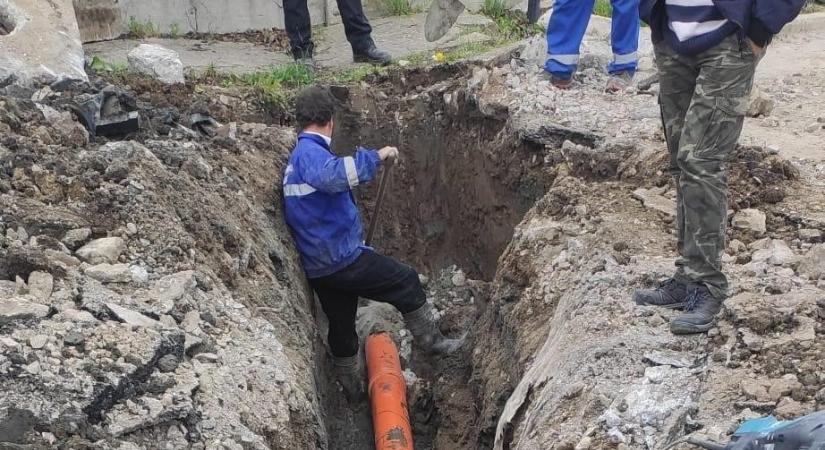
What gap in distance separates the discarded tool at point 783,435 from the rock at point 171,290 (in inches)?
89.1

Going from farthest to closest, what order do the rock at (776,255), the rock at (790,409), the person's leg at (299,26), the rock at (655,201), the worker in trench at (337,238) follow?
the person's leg at (299,26), the worker in trench at (337,238), the rock at (655,201), the rock at (776,255), the rock at (790,409)

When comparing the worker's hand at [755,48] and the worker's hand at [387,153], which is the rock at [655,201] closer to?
the worker's hand at [387,153]

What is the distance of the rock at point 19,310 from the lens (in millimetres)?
3188

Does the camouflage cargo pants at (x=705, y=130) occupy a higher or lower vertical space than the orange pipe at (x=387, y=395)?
higher

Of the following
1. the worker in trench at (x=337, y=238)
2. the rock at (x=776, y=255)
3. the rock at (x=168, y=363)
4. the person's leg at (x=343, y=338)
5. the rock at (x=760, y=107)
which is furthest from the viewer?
the rock at (x=760, y=107)

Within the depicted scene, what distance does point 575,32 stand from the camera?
6.59 m

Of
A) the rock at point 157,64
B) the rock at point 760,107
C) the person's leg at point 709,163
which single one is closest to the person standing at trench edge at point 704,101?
the person's leg at point 709,163

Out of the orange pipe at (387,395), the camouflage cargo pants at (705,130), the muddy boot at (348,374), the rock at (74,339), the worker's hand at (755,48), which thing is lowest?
the muddy boot at (348,374)

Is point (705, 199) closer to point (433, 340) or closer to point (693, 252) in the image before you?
point (693, 252)

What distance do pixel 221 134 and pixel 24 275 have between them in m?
2.22

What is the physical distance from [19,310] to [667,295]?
264cm

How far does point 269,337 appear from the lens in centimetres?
401

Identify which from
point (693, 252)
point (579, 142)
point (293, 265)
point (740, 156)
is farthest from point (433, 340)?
point (693, 252)

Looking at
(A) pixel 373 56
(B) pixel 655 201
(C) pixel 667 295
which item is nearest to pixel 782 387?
(C) pixel 667 295
